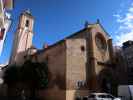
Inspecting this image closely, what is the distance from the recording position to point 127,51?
46.0 meters

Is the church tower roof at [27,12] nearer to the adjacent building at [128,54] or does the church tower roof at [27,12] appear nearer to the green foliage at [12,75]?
the green foliage at [12,75]

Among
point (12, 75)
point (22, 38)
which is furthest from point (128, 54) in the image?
point (12, 75)

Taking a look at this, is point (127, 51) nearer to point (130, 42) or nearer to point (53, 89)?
point (130, 42)

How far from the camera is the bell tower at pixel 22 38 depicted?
38781mm

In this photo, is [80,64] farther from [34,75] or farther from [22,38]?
[22,38]

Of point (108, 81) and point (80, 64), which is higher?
point (80, 64)

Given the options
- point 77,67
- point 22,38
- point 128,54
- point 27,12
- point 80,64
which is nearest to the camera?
point 77,67

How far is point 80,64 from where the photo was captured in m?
25.9

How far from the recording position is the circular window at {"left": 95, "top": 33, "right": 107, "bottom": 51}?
102 feet

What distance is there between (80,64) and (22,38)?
19.6 m

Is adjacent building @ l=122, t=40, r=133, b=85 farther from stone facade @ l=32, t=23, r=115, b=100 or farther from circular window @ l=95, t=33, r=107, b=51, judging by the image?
stone facade @ l=32, t=23, r=115, b=100

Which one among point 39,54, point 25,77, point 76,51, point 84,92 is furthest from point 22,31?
point 84,92

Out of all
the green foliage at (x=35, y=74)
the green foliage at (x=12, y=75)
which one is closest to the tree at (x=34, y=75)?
the green foliage at (x=35, y=74)

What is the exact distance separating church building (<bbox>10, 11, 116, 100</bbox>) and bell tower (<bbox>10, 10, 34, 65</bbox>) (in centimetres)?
714
